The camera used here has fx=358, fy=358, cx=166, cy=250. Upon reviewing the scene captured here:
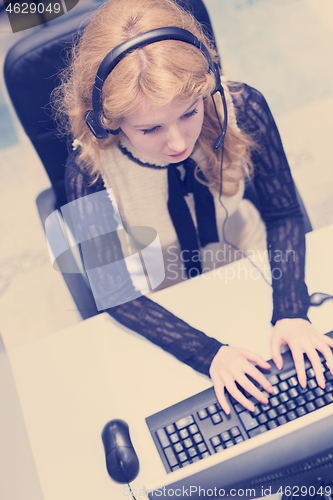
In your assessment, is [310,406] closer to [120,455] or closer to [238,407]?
[238,407]

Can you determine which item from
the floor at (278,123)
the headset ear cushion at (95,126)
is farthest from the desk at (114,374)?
the floor at (278,123)

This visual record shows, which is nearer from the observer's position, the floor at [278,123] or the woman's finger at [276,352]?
the woman's finger at [276,352]

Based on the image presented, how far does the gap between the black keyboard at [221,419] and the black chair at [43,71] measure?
0.32 meters

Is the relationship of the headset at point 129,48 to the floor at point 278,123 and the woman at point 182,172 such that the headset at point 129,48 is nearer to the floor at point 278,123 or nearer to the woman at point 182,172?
the woman at point 182,172

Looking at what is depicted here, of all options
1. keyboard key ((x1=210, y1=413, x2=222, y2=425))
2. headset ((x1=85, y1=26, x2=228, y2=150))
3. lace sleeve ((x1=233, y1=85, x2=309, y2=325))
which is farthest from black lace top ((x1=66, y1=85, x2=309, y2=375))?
headset ((x1=85, y1=26, x2=228, y2=150))

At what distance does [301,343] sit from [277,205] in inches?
15.0

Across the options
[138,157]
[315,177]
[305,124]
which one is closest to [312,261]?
[138,157]

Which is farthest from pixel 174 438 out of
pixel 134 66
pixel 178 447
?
pixel 134 66

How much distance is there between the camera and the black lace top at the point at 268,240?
2.49 feet

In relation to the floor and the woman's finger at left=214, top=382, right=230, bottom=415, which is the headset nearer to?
the woman's finger at left=214, top=382, right=230, bottom=415

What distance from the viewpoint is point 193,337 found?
0.76 meters

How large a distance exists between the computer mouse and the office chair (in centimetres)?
27

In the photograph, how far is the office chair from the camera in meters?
0.71

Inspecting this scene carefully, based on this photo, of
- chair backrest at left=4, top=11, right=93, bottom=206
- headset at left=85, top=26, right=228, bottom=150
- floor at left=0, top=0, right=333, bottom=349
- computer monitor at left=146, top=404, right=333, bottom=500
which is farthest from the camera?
floor at left=0, top=0, right=333, bottom=349
